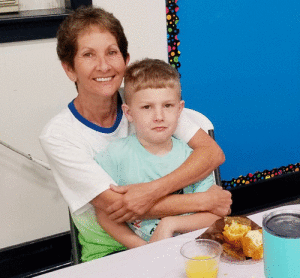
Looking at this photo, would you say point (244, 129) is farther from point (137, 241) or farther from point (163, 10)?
point (137, 241)

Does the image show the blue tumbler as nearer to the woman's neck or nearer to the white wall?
the woman's neck

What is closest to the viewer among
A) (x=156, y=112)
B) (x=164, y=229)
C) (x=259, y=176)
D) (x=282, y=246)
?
(x=282, y=246)

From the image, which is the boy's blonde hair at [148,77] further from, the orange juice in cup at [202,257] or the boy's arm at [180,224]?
the orange juice in cup at [202,257]

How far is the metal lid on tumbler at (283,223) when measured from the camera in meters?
0.72

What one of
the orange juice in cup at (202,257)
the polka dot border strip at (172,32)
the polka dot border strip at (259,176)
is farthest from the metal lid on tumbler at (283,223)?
the polka dot border strip at (259,176)

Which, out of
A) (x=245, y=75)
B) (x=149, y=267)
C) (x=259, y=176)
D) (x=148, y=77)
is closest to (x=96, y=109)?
(x=148, y=77)

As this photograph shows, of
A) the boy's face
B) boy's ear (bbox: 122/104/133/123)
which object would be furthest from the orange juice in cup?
boy's ear (bbox: 122/104/133/123)

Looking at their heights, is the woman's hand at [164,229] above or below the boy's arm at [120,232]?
above

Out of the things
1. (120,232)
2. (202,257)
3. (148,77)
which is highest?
(148,77)

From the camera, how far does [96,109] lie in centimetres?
153

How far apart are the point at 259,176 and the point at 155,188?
1.66 m

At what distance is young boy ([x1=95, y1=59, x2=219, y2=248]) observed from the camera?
4.53 feet

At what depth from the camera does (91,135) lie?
4.83 feet

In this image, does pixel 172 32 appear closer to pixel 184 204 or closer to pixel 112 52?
pixel 112 52
